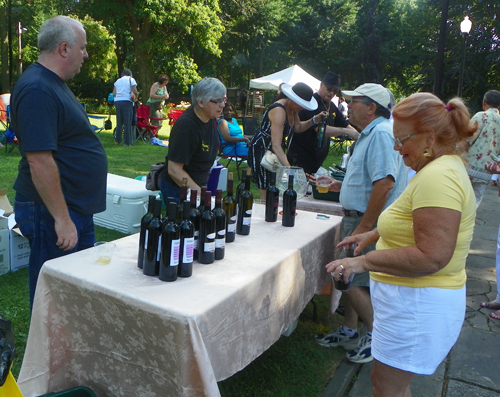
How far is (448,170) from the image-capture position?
174 centimetres

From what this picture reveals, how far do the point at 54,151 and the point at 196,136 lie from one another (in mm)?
1183

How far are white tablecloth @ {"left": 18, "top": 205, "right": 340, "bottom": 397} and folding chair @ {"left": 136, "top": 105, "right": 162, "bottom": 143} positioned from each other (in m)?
11.2

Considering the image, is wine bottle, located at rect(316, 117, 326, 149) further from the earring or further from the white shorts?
the white shorts

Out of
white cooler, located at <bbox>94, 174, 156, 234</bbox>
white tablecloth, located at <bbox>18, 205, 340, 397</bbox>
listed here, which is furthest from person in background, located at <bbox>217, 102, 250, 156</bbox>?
white tablecloth, located at <bbox>18, 205, 340, 397</bbox>

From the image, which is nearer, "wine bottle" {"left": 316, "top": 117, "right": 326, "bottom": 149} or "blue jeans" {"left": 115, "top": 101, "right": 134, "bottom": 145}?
"wine bottle" {"left": 316, "top": 117, "right": 326, "bottom": 149}

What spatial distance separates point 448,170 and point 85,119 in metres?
1.95

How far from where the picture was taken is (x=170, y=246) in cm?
201

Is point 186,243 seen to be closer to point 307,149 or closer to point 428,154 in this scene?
point 428,154

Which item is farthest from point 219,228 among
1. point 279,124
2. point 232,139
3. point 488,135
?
point 232,139

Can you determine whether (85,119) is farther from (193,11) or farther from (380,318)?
(193,11)

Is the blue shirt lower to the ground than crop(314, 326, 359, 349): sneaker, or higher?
higher

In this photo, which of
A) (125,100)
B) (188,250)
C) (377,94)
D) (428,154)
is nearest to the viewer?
(428,154)

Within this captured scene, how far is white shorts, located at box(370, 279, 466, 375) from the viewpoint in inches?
72.7

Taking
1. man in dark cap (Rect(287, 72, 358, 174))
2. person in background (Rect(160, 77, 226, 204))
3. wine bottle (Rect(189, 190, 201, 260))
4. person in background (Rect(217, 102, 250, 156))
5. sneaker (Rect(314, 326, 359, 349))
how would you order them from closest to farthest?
wine bottle (Rect(189, 190, 201, 260)) → person in background (Rect(160, 77, 226, 204)) → sneaker (Rect(314, 326, 359, 349)) → man in dark cap (Rect(287, 72, 358, 174)) → person in background (Rect(217, 102, 250, 156))
